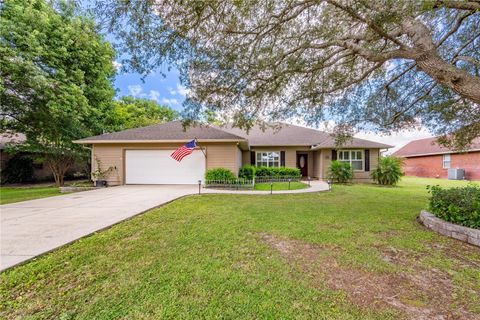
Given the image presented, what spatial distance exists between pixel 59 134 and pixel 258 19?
1384 centimetres

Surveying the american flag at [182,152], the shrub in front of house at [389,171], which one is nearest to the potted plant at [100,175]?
the american flag at [182,152]

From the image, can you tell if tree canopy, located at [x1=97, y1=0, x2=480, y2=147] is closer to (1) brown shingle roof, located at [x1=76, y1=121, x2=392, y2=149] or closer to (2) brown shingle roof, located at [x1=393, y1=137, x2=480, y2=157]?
(1) brown shingle roof, located at [x1=76, y1=121, x2=392, y2=149]

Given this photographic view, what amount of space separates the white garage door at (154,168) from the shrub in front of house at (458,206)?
35.8ft

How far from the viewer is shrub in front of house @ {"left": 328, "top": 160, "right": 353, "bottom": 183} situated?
14.0 meters

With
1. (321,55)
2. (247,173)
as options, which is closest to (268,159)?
(247,173)

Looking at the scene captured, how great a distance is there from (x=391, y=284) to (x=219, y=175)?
944 cm

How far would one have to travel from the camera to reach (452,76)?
13.0 feet

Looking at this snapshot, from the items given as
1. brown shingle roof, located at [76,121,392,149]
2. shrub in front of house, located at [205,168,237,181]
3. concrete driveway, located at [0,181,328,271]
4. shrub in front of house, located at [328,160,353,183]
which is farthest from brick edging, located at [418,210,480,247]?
shrub in front of house, located at [328,160,353,183]

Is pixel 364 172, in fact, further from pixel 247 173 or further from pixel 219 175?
pixel 219 175

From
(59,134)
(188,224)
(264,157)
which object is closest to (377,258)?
(188,224)

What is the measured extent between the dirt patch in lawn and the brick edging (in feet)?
5.37

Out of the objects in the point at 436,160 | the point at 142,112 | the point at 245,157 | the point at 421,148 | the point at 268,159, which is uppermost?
the point at 142,112

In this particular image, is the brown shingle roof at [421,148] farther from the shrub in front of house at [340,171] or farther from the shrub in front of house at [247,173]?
the shrub in front of house at [247,173]

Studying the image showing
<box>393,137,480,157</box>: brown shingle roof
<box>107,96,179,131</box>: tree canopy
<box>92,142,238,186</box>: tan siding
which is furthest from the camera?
<box>107,96,179,131</box>: tree canopy
